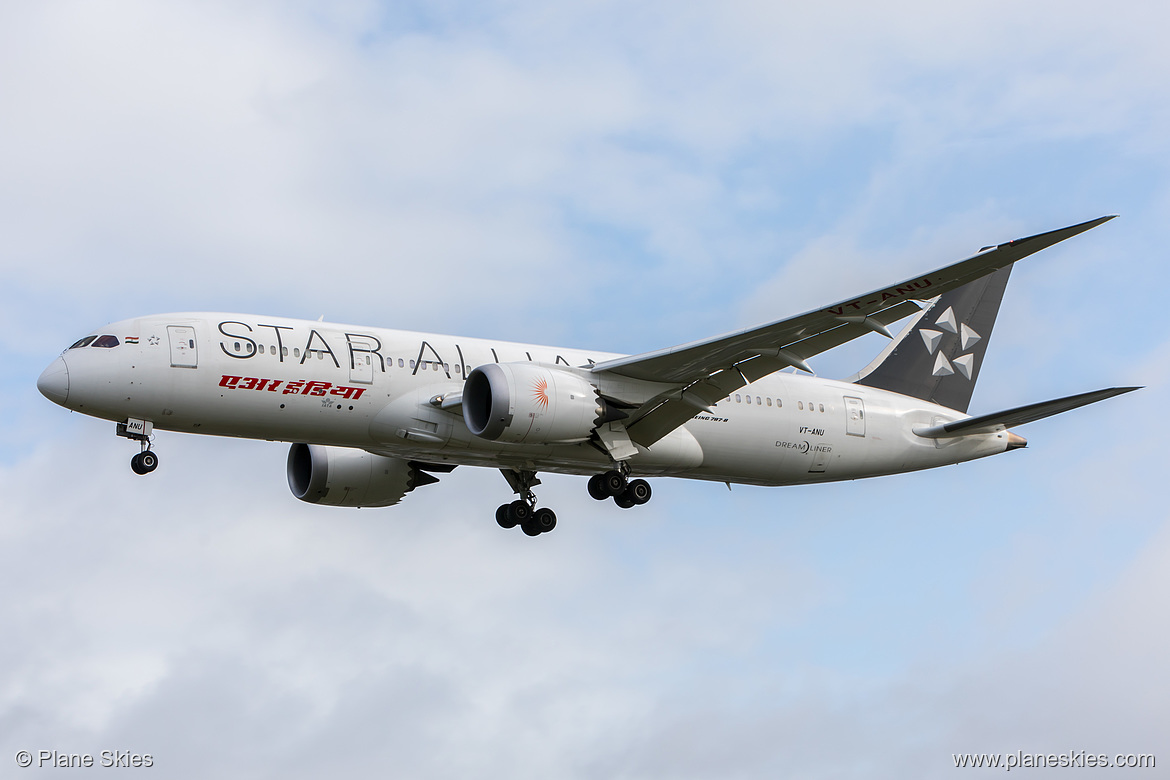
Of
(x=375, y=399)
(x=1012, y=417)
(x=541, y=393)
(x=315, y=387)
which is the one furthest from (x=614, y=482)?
(x=1012, y=417)

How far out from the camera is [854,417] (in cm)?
3469

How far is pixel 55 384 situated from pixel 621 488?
40.6 ft

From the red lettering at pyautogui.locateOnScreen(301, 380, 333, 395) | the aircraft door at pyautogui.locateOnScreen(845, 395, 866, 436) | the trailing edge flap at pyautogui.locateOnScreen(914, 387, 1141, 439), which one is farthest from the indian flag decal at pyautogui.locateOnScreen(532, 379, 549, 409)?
the trailing edge flap at pyautogui.locateOnScreen(914, 387, 1141, 439)

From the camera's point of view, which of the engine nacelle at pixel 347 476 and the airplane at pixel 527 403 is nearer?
the airplane at pixel 527 403

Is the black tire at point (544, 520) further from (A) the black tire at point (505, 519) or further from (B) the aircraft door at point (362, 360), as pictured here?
(B) the aircraft door at point (362, 360)

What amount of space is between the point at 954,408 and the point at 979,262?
44.3 ft

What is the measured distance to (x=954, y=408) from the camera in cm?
3753

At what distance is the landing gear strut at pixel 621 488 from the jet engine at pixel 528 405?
182 centimetres

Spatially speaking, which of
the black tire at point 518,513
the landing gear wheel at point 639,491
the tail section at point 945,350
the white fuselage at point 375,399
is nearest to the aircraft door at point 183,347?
the white fuselage at point 375,399

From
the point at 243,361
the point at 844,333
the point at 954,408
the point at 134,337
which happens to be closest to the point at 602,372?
the point at 844,333

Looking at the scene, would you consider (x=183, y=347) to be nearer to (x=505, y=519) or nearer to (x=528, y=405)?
(x=528, y=405)

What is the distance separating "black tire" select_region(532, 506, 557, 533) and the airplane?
1.4 inches

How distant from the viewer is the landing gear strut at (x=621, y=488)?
3114 centimetres

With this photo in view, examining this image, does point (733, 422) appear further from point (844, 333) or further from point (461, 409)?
point (461, 409)
